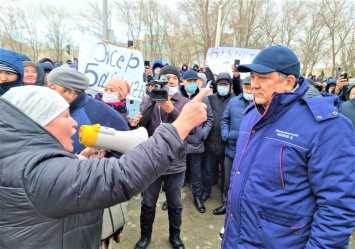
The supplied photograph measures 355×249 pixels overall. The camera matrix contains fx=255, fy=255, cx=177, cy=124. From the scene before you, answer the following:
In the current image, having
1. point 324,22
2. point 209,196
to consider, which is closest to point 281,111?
point 209,196

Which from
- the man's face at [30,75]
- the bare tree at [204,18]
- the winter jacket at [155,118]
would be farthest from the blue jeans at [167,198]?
the bare tree at [204,18]

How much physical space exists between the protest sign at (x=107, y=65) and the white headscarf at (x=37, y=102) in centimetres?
224

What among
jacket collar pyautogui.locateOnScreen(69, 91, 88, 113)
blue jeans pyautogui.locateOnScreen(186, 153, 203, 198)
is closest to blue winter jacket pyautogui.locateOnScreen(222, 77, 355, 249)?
jacket collar pyautogui.locateOnScreen(69, 91, 88, 113)

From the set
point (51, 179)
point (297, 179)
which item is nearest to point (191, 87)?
point (297, 179)

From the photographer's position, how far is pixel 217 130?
13.5 feet

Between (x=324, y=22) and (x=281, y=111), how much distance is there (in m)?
32.5

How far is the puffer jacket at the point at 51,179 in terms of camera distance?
0.95 meters

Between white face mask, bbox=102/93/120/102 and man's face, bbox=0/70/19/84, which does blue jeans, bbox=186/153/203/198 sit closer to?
white face mask, bbox=102/93/120/102

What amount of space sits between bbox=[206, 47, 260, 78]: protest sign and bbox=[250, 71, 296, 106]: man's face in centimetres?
451

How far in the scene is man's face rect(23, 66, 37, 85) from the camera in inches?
142

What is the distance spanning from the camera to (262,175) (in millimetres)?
1551

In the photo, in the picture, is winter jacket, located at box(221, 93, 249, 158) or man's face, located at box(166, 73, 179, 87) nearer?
man's face, located at box(166, 73, 179, 87)

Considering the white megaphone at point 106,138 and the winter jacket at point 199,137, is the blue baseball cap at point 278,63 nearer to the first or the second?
the white megaphone at point 106,138

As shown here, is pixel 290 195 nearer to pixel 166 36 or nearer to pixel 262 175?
pixel 262 175
